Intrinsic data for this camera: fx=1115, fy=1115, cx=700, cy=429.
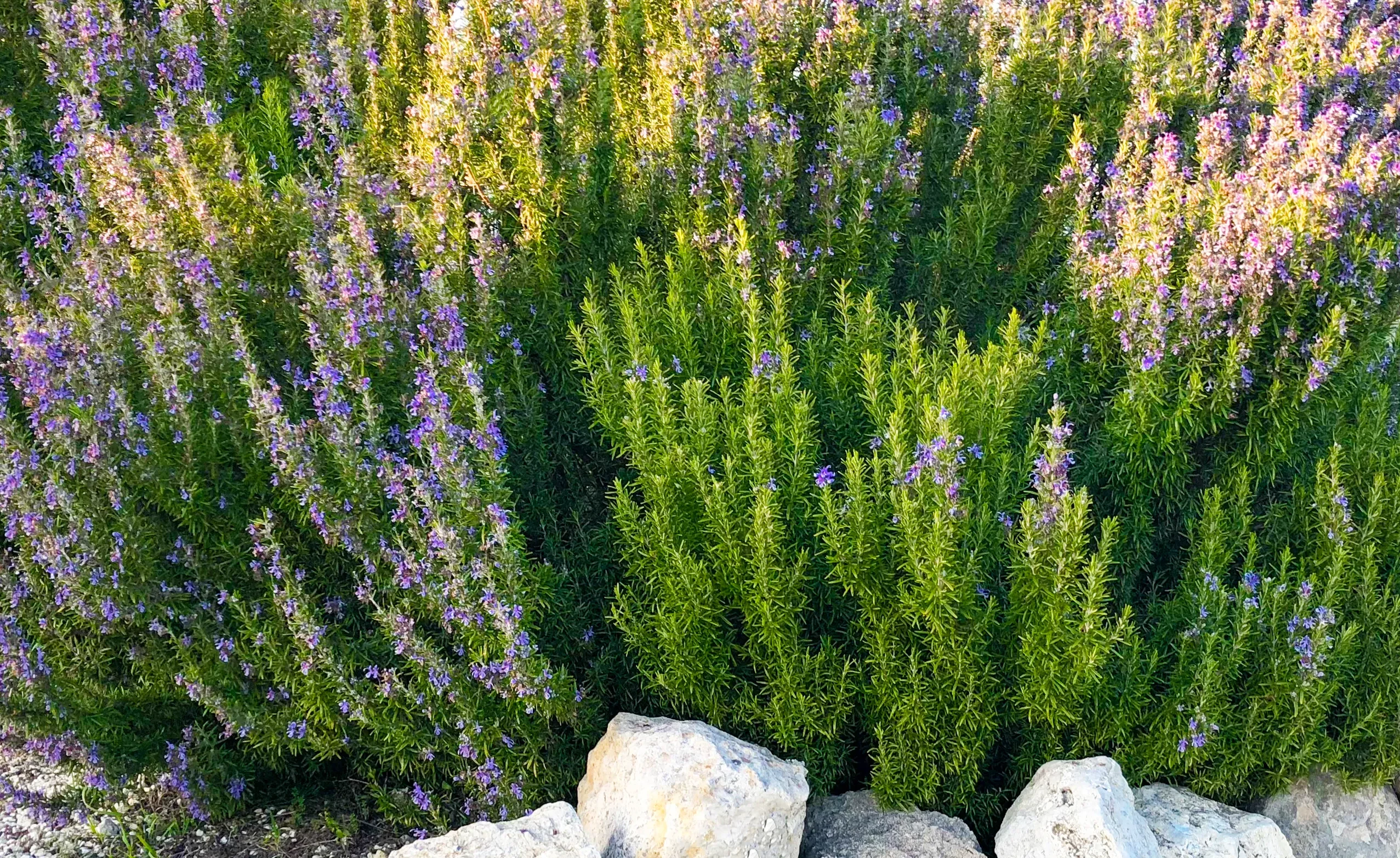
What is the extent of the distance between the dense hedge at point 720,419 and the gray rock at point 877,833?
93 millimetres

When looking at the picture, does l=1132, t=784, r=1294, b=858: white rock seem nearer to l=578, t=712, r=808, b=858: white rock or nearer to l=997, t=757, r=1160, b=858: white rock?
l=997, t=757, r=1160, b=858: white rock

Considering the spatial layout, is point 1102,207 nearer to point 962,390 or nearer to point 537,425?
point 962,390

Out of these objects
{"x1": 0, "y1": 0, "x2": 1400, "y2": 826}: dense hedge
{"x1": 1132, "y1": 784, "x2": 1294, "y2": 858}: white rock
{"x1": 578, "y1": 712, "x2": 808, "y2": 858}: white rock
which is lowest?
{"x1": 1132, "y1": 784, "x2": 1294, "y2": 858}: white rock

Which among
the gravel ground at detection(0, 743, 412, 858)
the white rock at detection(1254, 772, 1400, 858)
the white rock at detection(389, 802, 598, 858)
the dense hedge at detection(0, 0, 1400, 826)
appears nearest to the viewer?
the white rock at detection(389, 802, 598, 858)

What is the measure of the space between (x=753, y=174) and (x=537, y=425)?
118cm

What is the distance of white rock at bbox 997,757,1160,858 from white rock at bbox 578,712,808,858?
570 mm

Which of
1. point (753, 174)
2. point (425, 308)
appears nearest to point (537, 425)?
point (425, 308)

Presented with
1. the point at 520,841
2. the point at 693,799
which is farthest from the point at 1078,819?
the point at 520,841

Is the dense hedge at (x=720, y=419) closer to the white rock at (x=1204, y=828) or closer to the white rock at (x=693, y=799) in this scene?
the white rock at (x=1204, y=828)

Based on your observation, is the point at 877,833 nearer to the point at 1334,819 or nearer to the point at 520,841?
the point at 520,841

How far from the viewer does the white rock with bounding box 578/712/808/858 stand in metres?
2.76

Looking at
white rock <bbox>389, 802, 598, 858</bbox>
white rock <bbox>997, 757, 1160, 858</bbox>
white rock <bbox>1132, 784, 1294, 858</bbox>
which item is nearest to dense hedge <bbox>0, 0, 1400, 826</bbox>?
white rock <bbox>1132, 784, 1294, 858</bbox>

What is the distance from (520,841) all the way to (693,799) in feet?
1.42

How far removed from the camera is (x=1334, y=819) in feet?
10.6
